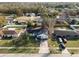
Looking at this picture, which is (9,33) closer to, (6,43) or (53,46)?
(6,43)

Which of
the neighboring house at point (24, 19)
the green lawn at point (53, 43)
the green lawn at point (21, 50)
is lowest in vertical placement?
the green lawn at point (21, 50)

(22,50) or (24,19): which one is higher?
(24,19)

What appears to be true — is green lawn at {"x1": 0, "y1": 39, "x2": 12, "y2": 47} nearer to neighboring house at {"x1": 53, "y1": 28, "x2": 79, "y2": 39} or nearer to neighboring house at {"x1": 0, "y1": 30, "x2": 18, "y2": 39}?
neighboring house at {"x1": 0, "y1": 30, "x2": 18, "y2": 39}

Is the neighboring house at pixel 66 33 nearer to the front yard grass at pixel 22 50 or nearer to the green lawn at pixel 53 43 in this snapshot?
the green lawn at pixel 53 43

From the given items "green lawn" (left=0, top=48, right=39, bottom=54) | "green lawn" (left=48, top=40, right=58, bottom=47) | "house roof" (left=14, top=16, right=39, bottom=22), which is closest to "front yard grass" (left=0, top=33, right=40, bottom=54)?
"green lawn" (left=0, top=48, right=39, bottom=54)

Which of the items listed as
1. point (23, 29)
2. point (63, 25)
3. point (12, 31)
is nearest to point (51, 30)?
point (63, 25)

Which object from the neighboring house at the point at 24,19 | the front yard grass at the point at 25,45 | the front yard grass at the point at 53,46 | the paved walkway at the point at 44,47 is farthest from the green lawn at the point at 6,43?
the front yard grass at the point at 53,46

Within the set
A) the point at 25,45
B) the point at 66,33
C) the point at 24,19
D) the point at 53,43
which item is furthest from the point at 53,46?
the point at 24,19

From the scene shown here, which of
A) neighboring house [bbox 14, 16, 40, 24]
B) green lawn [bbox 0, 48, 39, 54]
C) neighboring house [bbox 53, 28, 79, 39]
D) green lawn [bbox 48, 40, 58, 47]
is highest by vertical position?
neighboring house [bbox 14, 16, 40, 24]

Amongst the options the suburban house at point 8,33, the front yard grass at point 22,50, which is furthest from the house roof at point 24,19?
the front yard grass at point 22,50

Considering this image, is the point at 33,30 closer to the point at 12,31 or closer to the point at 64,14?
the point at 12,31

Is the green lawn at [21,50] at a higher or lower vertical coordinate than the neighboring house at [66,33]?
lower
